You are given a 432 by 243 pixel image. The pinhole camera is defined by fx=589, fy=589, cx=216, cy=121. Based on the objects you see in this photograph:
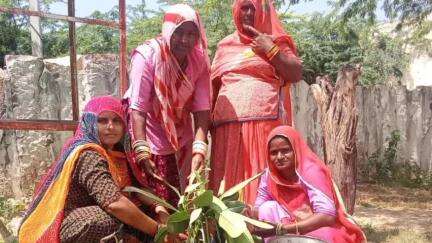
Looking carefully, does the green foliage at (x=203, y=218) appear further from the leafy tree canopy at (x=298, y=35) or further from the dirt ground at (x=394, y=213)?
the leafy tree canopy at (x=298, y=35)

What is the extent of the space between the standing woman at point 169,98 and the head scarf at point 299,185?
434mm

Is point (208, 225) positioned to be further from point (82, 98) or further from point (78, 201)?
point (82, 98)

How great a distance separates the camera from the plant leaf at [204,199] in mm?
2548

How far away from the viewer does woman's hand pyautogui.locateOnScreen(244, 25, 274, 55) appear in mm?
3209

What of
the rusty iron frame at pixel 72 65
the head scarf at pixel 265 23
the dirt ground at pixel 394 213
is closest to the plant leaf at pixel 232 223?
the head scarf at pixel 265 23

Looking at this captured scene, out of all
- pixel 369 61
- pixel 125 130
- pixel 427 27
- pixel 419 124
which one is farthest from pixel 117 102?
pixel 369 61

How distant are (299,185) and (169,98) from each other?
33.5 inches

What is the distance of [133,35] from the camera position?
634 inches

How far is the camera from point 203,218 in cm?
262

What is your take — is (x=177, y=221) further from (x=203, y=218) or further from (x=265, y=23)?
(x=265, y=23)

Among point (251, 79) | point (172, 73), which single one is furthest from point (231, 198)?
point (251, 79)

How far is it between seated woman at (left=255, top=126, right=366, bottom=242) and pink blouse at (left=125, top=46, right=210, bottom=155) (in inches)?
17.1

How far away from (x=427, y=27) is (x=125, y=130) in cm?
1353

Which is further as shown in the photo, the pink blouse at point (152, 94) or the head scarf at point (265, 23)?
the head scarf at point (265, 23)
